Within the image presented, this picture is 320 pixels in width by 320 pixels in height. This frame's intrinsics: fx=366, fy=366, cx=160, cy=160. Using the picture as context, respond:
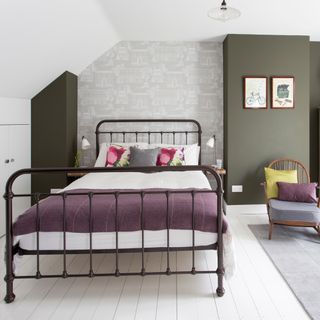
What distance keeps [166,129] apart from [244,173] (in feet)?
4.20

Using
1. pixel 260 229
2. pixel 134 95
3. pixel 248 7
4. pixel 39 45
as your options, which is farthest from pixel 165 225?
pixel 134 95

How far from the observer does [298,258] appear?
10.8ft

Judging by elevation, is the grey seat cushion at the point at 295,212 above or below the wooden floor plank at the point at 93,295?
above

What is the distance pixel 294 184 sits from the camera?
4117 mm

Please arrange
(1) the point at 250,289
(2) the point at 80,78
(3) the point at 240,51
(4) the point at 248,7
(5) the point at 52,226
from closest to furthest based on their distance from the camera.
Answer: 1. (5) the point at 52,226
2. (1) the point at 250,289
3. (4) the point at 248,7
4. (3) the point at 240,51
5. (2) the point at 80,78

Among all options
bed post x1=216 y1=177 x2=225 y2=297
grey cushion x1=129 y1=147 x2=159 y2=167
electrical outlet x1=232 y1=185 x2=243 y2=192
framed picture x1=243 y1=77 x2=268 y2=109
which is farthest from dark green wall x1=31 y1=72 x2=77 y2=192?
bed post x1=216 y1=177 x2=225 y2=297

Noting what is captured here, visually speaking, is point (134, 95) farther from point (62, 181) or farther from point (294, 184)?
point (294, 184)

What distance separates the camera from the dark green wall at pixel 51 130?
195 inches

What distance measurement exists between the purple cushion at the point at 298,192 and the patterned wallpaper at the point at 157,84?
139 centimetres

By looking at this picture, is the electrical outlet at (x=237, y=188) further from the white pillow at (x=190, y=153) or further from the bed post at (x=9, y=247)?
the bed post at (x=9, y=247)

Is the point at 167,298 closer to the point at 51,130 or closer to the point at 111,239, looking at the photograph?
the point at 111,239

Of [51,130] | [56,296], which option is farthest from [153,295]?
[51,130]

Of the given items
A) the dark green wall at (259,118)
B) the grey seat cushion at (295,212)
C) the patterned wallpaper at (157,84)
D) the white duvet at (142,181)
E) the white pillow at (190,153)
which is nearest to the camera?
the white duvet at (142,181)

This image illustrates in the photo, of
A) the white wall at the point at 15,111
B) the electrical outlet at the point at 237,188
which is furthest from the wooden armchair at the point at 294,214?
the white wall at the point at 15,111
